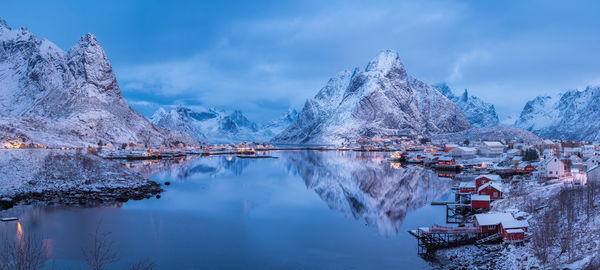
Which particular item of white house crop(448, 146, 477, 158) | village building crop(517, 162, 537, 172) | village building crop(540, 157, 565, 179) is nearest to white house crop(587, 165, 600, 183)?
village building crop(540, 157, 565, 179)

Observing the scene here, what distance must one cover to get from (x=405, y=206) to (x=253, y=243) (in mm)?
20496

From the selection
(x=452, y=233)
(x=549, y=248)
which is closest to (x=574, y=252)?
(x=549, y=248)

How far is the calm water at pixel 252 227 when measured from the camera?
25.9m

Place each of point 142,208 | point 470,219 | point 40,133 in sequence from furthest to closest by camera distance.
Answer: point 40,133 < point 142,208 < point 470,219

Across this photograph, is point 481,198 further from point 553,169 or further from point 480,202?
point 553,169

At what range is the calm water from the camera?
25.9 metres

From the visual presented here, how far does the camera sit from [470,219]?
35.5 meters

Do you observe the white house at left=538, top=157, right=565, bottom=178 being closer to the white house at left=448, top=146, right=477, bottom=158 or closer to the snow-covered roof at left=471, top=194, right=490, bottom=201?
the snow-covered roof at left=471, top=194, right=490, bottom=201

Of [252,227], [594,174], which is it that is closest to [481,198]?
[594,174]

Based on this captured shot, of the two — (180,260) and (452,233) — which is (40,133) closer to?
(180,260)

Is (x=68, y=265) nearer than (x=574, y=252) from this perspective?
No

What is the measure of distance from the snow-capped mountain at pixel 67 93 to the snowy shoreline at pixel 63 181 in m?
68.7

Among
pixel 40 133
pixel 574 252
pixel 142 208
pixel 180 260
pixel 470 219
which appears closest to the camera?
pixel 574 252

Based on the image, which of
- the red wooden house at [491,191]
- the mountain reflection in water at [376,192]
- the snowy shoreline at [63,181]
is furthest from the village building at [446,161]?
the snowy shoreline at [63,181]
